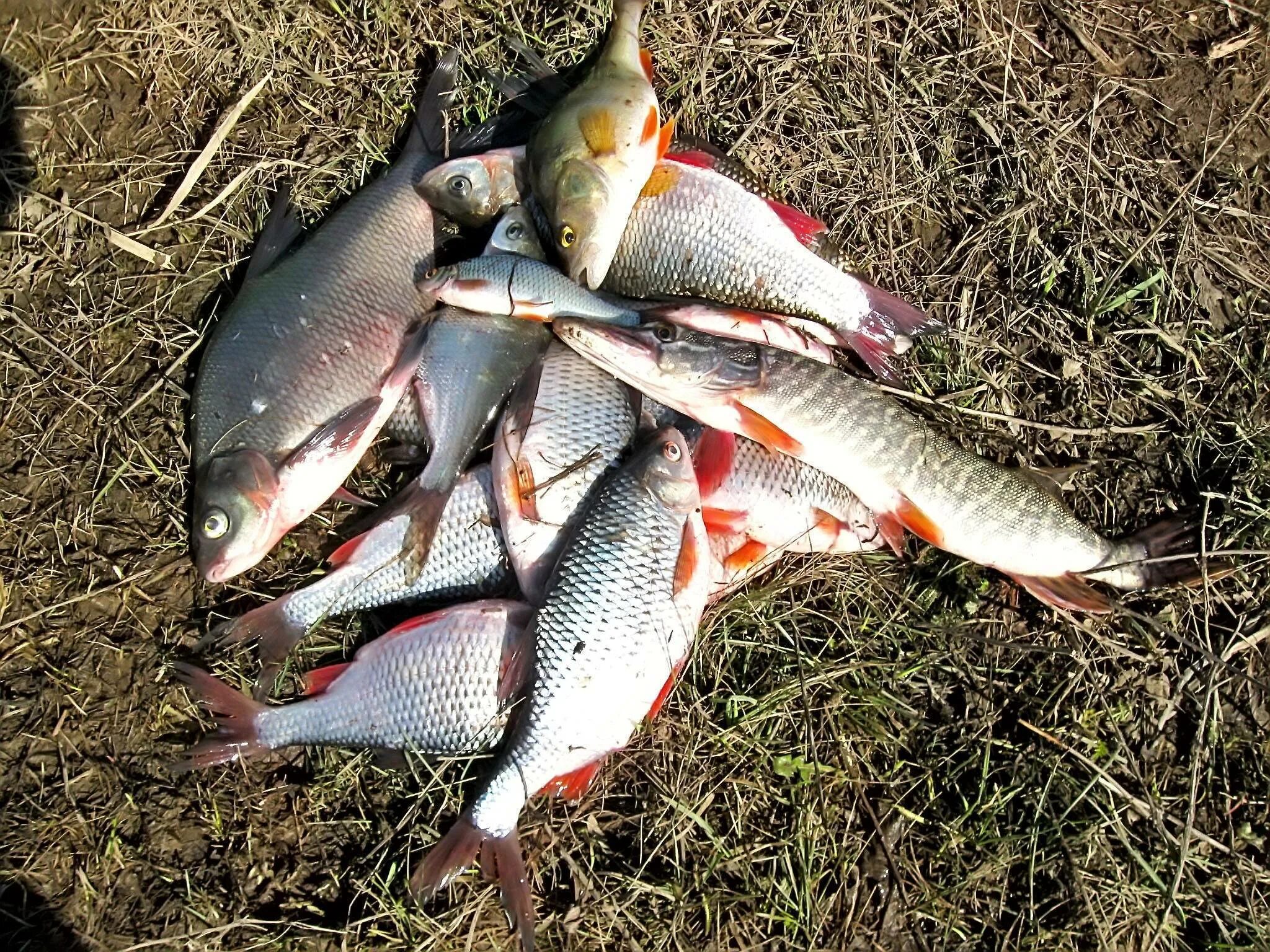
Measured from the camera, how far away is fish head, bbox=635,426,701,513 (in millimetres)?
2811

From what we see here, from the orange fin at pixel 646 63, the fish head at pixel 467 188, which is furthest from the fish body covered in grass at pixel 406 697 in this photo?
the orange fin at pixel 646 63

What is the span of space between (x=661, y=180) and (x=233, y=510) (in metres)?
1.83

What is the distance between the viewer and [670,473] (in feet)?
9.25

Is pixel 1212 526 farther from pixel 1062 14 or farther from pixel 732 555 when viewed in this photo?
pixel 1062 14

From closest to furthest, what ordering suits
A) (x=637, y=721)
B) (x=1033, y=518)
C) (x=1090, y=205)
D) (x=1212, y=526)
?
(x=637, y=721)
(x=1033, y=518)
(x=1212, y=526)
(x=1090, y=205)

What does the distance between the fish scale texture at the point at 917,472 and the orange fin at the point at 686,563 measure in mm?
492

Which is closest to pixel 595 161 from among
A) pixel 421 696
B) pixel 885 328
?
pixel 885 328

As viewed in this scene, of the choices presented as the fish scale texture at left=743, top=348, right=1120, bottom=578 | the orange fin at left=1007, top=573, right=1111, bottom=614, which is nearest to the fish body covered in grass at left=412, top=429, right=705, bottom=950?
the fish scale texture at left=743, top=348, right=1120, bottom=578

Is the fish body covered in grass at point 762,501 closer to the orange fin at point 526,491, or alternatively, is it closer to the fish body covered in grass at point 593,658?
the fish body covered in grass at point 593,658

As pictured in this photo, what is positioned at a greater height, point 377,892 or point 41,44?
point 41,44

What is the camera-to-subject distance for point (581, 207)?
2.93 meters

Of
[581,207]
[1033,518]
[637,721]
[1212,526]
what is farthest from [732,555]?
[1212,526]

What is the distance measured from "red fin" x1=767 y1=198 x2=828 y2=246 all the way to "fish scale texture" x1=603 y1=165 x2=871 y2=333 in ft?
0.16

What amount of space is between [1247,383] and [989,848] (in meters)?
2.05
